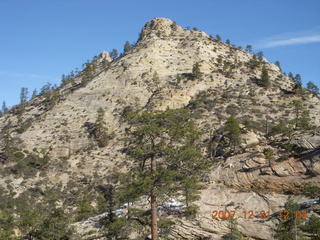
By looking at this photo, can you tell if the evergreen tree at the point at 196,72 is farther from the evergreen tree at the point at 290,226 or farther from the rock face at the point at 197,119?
the evergreen tree at the point at 290,226

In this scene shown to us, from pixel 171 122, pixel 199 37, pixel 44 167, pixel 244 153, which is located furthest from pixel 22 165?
pixel 199 37

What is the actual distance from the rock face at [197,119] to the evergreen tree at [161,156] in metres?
10.1

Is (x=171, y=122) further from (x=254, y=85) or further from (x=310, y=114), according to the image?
(x=254, y=85)

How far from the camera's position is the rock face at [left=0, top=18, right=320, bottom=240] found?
30.8m

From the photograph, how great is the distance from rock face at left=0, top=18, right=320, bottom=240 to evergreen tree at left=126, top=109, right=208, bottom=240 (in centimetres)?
1012

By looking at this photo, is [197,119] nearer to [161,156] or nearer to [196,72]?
[196,72]

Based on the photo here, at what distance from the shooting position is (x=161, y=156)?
762 inches

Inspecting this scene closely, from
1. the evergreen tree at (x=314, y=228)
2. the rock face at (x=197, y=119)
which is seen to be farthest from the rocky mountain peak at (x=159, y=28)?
the evergreen tree at (x=314, y=228)

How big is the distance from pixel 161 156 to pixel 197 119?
4905cm

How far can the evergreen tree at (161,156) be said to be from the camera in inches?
735

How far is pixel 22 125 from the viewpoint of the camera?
3159 inches
